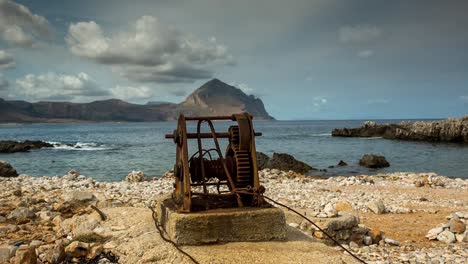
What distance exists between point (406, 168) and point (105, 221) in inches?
1109

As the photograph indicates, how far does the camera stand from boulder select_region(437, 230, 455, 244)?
755 cm

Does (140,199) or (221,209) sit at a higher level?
(221,209)

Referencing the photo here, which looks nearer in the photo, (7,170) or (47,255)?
(47,255)

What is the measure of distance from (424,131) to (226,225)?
6530cm

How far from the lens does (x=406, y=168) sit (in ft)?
98.6

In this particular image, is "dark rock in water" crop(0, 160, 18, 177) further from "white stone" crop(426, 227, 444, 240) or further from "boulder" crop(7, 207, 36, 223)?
"white stone" crop(426, 227, 444, 240)

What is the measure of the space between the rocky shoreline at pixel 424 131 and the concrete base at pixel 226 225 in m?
60.9

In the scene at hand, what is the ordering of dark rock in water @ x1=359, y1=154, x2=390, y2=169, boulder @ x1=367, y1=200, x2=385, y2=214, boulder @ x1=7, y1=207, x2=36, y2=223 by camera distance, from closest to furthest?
boulder @ x1=7, y1=207, x2=36, y2=223 < boulder @ x1=367, y1=200, x2=385, y2=214 < dark rock in water @ x1=359, y1=154, x2=390, y2=169

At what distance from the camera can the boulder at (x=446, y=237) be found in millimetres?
7551

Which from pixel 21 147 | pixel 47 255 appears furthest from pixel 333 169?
pixel 21 147

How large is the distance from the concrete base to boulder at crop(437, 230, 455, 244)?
4.04 meters

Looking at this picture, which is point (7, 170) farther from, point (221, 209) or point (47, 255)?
point (221, 209)

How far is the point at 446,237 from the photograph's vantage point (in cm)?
762

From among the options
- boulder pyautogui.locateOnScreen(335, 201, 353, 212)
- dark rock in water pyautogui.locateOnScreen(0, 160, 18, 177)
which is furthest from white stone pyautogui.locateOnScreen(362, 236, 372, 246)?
dark rock in water pyautogui.locateOnScreen(0, 160, 18, 177)
